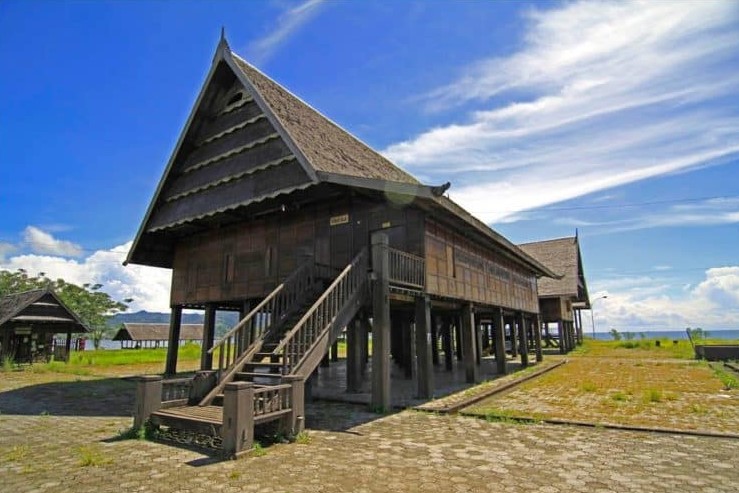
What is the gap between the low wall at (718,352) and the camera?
80.2 feet

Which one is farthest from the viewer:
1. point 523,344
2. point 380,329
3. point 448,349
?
point 523,344

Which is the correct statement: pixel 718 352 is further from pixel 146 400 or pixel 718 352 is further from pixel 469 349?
pixel 146 400

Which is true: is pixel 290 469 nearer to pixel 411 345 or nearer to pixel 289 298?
pixel 289 298

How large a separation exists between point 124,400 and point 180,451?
710 centimetres

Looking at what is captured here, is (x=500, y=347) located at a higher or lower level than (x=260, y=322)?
lower

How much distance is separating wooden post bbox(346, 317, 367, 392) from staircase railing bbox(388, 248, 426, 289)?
7.14 ft

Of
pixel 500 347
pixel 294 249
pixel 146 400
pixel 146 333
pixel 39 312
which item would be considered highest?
pixel 294 249

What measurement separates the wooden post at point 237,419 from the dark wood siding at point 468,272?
21.6 feet

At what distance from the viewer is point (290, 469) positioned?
5633mm

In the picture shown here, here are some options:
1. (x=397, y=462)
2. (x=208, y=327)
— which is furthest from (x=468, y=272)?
(x=208, y=327)

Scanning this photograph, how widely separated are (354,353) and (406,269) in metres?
3.03

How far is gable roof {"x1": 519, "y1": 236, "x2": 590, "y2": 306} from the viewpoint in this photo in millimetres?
32438

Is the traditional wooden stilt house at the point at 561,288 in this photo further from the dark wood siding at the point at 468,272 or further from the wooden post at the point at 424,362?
the wooden post at the point at 424,362

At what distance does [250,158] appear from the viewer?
44.9 feet
